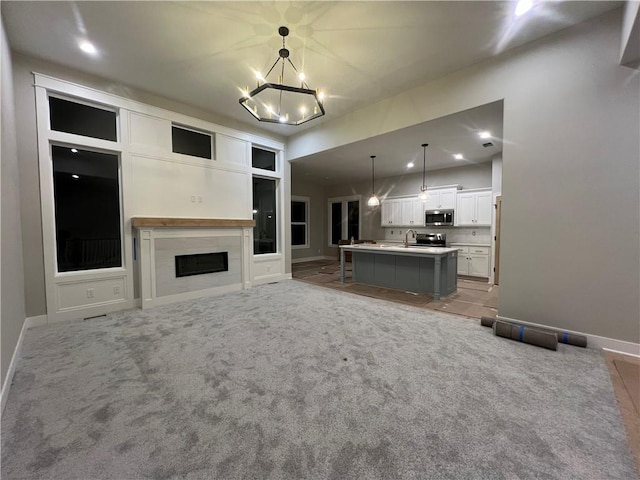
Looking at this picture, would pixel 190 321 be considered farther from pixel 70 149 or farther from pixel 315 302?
pixel 70 149

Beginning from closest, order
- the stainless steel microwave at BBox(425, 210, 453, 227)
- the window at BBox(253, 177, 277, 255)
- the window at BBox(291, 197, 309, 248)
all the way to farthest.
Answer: the window at BBox(253, 177, 277, 255) → the stainless steel microwave at BBox(425, 210, 453, 227) → the window at BBox(291, 197, 309, 248)

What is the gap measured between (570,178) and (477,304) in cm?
218

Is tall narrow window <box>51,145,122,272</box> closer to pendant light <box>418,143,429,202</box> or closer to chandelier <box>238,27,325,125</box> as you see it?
chandelier <box>238,27,325,125</box>

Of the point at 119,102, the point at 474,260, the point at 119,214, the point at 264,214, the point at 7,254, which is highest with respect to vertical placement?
the point at 119,102

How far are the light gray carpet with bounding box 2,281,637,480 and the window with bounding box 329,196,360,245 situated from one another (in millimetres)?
6409

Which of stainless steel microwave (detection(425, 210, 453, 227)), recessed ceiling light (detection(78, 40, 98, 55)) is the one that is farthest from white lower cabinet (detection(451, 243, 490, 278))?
recessed ceiling light (detection(78, 40, 98, 55))

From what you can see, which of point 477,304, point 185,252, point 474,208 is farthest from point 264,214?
point 474,208

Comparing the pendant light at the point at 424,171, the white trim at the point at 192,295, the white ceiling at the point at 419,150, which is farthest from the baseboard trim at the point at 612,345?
the white trim at the point at 192,295

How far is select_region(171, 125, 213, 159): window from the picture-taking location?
14.3ft

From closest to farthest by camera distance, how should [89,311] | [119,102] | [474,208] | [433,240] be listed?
[89,311], [119,102], [474,208], [433,240]

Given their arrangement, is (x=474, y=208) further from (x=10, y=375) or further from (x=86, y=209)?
(x=10, y=375)

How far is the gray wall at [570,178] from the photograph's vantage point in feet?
7.90

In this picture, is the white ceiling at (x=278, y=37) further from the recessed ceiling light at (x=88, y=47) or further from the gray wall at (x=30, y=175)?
the gray wall at (x=30, y=175)

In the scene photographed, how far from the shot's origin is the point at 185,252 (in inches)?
169
